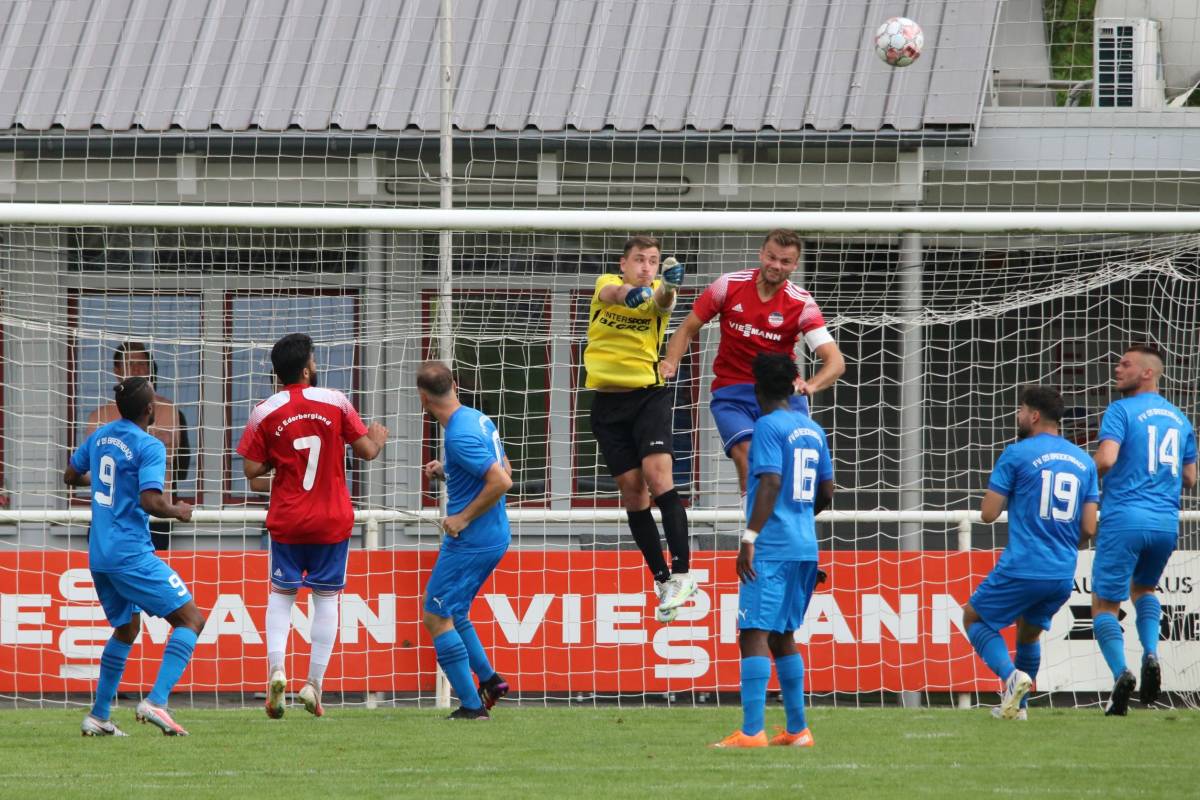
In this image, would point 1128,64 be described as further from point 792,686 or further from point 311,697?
point 311,697

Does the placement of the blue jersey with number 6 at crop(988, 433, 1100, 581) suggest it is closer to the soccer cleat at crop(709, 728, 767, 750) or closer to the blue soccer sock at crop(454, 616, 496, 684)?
the soccer cleat at crop(709, 728, 767, 750)

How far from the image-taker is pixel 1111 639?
980 cm

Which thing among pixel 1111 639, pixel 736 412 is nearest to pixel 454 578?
pixel 736 412

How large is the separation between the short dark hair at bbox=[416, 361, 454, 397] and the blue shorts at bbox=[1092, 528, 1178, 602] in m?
4.08

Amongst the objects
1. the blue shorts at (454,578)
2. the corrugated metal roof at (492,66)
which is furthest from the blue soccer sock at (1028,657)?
the corrugated metal roof at (492,66)

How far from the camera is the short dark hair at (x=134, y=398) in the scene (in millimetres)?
8578

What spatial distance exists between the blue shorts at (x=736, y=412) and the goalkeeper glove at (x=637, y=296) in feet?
2.28

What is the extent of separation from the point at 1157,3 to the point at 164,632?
10.8 metres

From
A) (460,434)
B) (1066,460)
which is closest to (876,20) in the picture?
(1066,460)

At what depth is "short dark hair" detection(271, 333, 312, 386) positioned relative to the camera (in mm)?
9094

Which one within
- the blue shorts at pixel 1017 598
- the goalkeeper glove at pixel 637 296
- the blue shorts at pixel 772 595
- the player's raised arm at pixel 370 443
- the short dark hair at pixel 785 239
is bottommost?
the blue shorts at pixel 1017 598

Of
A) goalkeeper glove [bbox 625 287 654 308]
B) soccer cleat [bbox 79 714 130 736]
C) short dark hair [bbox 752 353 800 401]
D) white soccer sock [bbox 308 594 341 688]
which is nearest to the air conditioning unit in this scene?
goalkeeper glove [bbox 625 287 654 308]

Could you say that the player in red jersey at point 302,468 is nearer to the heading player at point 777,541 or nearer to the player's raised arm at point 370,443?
the player's raised arm at point 370,443

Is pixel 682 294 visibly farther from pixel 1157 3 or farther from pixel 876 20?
pixel 1157 3
